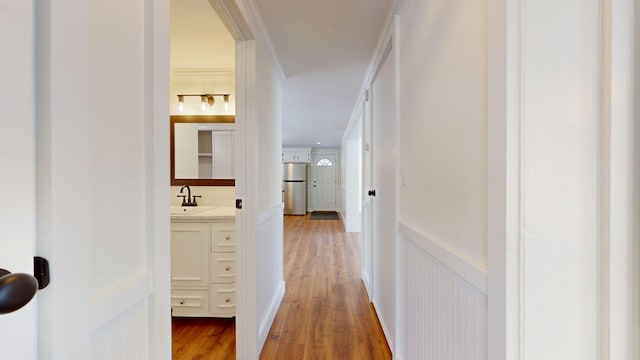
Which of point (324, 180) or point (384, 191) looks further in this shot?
point (324, 180)

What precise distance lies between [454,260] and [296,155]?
8.81 m

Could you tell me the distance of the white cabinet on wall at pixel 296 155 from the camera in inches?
377

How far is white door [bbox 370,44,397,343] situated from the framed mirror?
55.9 inches

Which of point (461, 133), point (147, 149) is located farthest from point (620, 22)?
point (147, 149)

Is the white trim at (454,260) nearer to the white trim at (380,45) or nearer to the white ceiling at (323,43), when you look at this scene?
the white trim at (380,45)

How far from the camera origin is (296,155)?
379 inches

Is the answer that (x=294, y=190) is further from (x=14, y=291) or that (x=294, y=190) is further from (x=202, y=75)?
(x=14, y=291)

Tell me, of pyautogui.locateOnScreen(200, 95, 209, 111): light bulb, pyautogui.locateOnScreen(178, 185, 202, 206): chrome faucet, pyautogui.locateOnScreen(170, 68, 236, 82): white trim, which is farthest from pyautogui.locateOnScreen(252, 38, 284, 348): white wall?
pyautogui.locateOnScreen(178, 185, 202, 206): chrome faucet

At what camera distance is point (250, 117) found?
1.83 meters

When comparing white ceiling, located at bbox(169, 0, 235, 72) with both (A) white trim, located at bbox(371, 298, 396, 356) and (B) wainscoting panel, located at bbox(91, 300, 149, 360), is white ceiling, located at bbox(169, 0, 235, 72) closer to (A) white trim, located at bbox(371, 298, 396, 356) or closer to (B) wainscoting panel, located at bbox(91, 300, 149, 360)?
(B) wainscoting panel, located at bbox(91, 300, 149, 360)

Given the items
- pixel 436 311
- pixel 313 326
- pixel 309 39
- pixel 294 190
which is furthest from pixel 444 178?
pixel 294 190

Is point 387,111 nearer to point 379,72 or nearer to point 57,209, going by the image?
point 379,72

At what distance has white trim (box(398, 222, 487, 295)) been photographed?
82 cm

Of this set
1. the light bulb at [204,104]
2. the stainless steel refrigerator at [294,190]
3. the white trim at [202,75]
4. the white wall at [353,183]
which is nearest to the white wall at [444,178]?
the white trim at [202,75]
